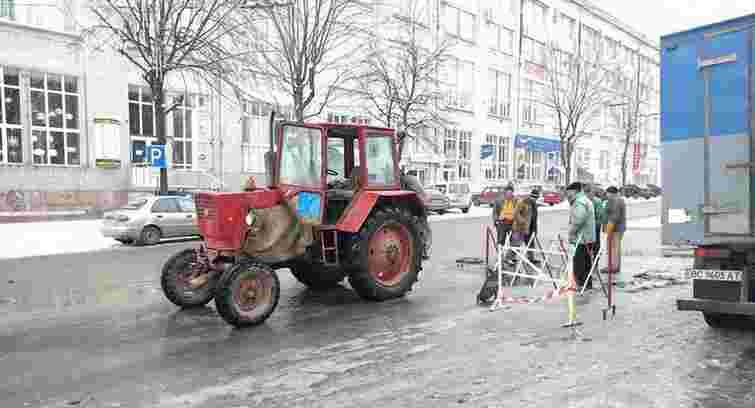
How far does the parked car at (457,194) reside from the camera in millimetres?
31334

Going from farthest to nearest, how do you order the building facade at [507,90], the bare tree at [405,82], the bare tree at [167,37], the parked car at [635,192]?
the parked car at [635,192] → the building facade at [507,90] → the bare tree at [405,82] → the bare tree at [167,37]

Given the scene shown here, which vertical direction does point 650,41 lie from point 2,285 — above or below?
above

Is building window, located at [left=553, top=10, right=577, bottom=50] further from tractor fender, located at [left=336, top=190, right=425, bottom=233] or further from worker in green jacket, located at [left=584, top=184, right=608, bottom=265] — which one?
tractor fender, located at [left=336, top=190, right=425, bottom=233]

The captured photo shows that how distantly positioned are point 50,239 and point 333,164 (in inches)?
457

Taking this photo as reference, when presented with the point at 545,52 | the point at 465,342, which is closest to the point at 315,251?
the point at 465,342

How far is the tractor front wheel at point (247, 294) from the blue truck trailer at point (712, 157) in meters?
4.18

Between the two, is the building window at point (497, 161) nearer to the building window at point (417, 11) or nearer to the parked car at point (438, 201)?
the building window at point (417, 11)

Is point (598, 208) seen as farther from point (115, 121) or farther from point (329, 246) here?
point (115, 121)

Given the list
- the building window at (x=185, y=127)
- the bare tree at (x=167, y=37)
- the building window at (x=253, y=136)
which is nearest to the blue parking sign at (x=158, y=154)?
the bare tree at (x=167, y=37)

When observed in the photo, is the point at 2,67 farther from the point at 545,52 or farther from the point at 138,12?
the point at 545,52

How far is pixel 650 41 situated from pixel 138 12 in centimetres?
7244

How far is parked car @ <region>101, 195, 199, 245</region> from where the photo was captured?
15672 mm

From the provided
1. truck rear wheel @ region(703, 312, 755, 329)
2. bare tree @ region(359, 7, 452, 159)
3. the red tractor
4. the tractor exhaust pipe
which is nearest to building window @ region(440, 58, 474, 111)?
bare tree @ region(359, 7, 452, 159)

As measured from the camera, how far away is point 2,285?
972 cm
